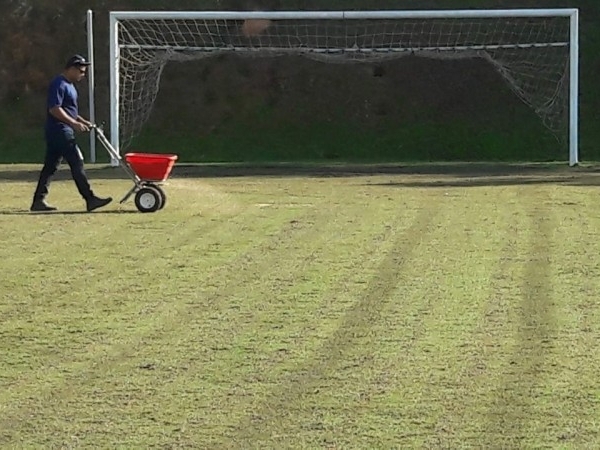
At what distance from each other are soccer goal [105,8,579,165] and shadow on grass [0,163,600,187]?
1.77m

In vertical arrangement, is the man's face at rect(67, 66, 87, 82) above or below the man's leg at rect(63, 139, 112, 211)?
above

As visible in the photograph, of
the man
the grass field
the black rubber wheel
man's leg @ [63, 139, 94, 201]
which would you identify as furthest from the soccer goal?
the grass field

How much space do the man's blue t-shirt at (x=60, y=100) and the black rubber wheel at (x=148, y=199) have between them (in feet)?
3.75

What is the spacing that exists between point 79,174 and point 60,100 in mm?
901

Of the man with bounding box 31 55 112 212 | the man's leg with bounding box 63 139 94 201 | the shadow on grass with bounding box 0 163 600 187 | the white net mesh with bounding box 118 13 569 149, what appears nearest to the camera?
the man with bounding box 31 55 112 212

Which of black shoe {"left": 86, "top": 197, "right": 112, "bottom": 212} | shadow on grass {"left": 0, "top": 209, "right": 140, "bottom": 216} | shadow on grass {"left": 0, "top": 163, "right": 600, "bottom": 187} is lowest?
shadow on grass {"left": 0, "top": 163, "right": 600, "bottom": 187}

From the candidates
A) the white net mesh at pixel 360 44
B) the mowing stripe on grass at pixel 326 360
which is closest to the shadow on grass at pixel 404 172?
the white net mesh at pixel 360 44

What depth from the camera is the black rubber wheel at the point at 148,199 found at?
14695mm

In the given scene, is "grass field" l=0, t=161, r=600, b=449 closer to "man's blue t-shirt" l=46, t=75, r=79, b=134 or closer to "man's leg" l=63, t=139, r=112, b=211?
"man's leg" l=63, t=139, r=112, b=211

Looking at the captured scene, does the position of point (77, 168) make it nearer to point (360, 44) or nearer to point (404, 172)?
point (404, 172)

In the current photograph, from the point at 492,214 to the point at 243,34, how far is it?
1816 centimetres

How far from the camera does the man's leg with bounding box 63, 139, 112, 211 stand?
14.6m

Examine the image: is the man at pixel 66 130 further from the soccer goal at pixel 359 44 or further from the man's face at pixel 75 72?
the soccer goal at pixel 359 44

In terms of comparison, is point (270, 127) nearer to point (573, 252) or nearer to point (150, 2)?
point (150, 2)
